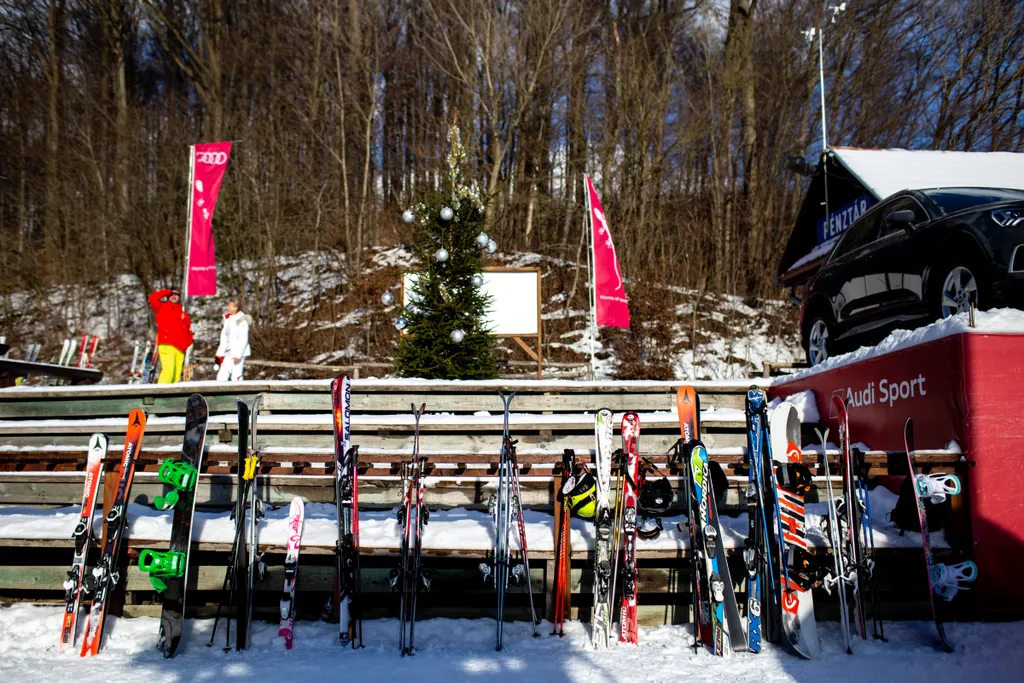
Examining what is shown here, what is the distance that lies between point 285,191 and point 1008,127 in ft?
71.5

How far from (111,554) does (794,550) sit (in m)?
3.75

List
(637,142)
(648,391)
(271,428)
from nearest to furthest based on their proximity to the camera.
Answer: (271,428), (648,391), (637,142)

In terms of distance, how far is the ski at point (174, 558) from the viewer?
3.74 metres

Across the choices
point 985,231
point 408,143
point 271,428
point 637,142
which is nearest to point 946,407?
point 985,231

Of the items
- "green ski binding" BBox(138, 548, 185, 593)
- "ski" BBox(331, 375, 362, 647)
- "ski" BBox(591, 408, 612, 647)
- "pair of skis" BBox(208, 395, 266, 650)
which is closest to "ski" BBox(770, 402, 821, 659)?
"ski" BBox(591, 408, 612, 647)

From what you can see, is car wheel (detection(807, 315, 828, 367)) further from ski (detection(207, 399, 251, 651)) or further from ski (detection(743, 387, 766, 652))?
ski (detection(207, 399, 251, 651))

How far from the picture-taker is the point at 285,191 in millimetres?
23297

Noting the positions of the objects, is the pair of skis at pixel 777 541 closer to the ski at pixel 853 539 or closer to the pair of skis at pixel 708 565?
the pair of skis at pixel 708 565

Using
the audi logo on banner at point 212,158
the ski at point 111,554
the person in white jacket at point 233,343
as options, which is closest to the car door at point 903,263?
the ski at point 111,554

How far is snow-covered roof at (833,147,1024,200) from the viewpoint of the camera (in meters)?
9.73

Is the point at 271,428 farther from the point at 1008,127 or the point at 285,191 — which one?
the point at 1008,127

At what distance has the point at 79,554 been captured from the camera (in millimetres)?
3951

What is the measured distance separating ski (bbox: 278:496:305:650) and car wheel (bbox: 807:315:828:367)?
19.6 ft

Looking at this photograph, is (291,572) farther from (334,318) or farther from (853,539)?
(334,318)
